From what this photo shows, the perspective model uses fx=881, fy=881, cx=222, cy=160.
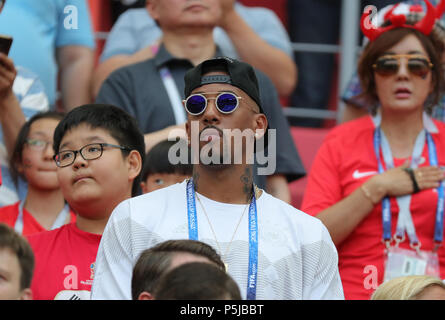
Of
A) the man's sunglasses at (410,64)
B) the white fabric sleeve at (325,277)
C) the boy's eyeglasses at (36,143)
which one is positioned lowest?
the white fabric sleeve at (325,277)

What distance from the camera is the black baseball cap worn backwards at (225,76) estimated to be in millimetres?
3107

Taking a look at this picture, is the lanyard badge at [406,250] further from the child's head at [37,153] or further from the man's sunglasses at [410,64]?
the child's head at [37,153]

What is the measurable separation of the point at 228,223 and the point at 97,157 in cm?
79

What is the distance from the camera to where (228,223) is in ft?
9.75

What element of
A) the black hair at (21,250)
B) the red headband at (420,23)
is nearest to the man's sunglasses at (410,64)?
the red headband at (420,23)

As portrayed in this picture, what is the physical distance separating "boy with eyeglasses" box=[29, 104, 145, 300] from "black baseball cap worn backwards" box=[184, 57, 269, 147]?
0.58 meters

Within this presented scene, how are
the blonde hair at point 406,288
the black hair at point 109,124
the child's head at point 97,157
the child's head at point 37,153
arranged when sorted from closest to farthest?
the blonde hair at point 406,288, the child's head at point 97,157, the black hair at point 109,124, the child's head at point 37,153

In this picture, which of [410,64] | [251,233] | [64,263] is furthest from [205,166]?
[410,64]

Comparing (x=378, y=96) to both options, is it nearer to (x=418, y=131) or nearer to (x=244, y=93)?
(x=418, y=131)

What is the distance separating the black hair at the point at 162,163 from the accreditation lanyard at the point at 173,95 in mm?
208

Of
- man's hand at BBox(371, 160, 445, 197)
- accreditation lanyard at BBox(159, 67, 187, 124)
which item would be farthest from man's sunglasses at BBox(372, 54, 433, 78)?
accreditation lanyard at BBox(159, 67, 187, 124)

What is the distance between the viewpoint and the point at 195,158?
311cm

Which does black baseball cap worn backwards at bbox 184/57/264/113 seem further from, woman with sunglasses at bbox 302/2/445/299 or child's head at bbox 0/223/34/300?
woman with sunglasses at bbox 302/2/445/299

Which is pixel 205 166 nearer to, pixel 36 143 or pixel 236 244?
pixel 236 244
